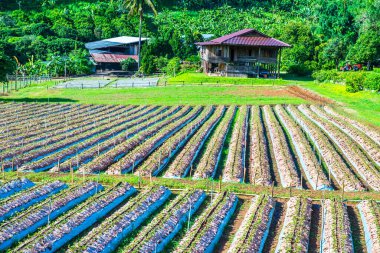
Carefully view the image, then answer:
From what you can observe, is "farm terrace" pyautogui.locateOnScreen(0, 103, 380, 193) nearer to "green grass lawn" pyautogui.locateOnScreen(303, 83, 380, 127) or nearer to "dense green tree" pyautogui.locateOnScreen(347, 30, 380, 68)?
"green grass lawn" pyautogui.locateOnScreen(303, 83, 380, 127)

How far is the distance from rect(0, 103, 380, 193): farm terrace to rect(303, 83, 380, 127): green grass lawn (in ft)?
5.15

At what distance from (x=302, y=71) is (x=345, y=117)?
3235 centimetres

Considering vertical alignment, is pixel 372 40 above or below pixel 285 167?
above

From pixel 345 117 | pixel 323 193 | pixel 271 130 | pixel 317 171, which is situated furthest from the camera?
pixel 345 117

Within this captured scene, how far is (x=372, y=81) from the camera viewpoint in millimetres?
45875

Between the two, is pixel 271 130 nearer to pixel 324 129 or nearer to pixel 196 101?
pixel 324 129

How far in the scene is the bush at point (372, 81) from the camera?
45.3 meters

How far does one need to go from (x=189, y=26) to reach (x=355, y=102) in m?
63.9

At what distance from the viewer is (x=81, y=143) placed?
26703mm

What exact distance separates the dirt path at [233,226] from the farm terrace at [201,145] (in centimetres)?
253

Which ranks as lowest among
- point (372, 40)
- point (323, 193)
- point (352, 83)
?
point (323, 193)

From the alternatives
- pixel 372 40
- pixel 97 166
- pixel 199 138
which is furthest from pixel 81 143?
pixel 372 40

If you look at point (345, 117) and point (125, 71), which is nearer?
point (345, 117)

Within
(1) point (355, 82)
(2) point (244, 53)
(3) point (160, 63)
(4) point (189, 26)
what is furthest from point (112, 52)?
(1) point (355, 82)
